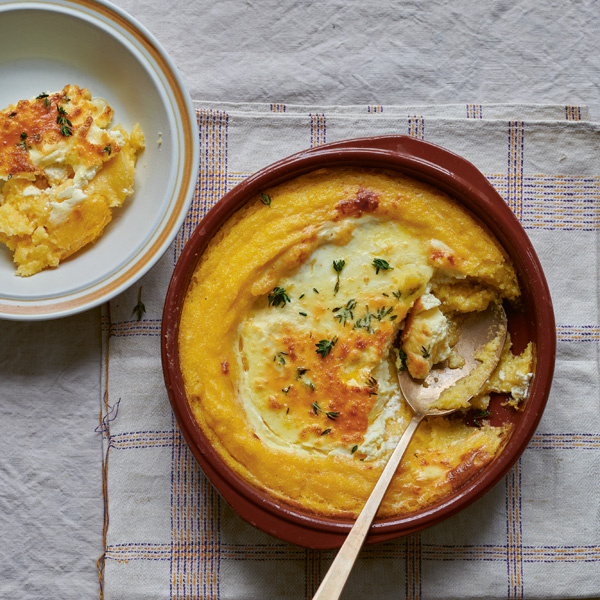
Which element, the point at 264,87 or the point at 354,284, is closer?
the point at 354,284

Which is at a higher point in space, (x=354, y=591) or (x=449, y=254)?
(x=449, y=254)

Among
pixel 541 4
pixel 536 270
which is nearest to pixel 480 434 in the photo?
pixel 536 270

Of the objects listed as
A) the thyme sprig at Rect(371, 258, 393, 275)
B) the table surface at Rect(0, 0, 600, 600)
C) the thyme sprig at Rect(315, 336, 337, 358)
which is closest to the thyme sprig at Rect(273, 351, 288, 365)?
the thyme sprig at Rect(315, 336, 337, 358)

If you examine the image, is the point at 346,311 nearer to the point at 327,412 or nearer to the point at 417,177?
the point at 327,412

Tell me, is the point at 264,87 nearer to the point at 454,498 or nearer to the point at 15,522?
the point at 454,498

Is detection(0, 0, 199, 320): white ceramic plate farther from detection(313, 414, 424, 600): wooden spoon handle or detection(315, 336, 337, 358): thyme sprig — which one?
detection(313, 414, 424, 600): wooden spoon handle

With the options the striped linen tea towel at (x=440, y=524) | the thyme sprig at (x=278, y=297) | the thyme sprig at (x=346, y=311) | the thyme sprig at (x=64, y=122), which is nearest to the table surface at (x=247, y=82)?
the striped linen tea towel at (x=440, y=524)
